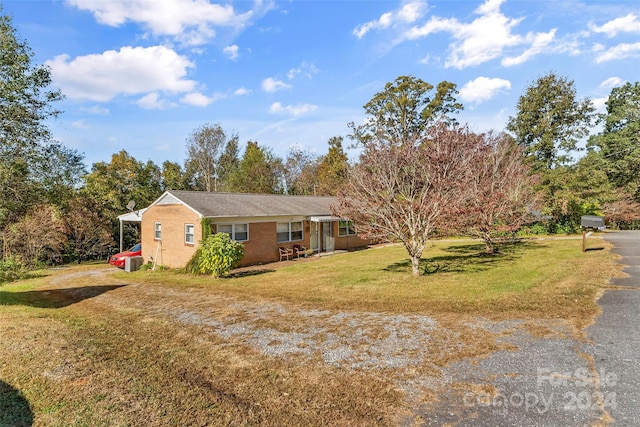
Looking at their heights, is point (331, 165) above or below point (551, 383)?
above

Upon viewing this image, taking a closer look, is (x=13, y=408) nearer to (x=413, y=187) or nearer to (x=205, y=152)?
(x=413, y=187)

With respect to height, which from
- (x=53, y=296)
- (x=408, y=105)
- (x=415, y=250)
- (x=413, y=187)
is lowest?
(x=53, y=296)

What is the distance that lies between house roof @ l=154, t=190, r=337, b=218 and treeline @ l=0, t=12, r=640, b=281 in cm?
336

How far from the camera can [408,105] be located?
39594 millimetres

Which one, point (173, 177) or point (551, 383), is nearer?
point (551, 383)

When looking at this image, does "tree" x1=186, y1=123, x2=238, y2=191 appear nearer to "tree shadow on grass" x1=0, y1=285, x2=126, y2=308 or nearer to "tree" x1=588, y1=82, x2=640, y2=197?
"tree shadow on grass" x1=0, y1=285, x2=126, y2=308

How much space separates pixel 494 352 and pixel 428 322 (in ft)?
5.72

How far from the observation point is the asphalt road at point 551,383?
3674mm

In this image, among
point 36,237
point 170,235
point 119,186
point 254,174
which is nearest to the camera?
point 170,235

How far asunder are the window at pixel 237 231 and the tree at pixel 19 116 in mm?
10580

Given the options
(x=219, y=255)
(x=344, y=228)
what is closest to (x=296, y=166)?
(x=344, y=228)

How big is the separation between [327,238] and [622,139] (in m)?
35.9

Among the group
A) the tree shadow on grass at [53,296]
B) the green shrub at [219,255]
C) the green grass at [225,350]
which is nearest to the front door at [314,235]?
the green shrub at [219,255]

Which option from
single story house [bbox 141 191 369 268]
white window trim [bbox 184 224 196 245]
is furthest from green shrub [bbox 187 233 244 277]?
white window trim [bbox 184 224 196 245]
